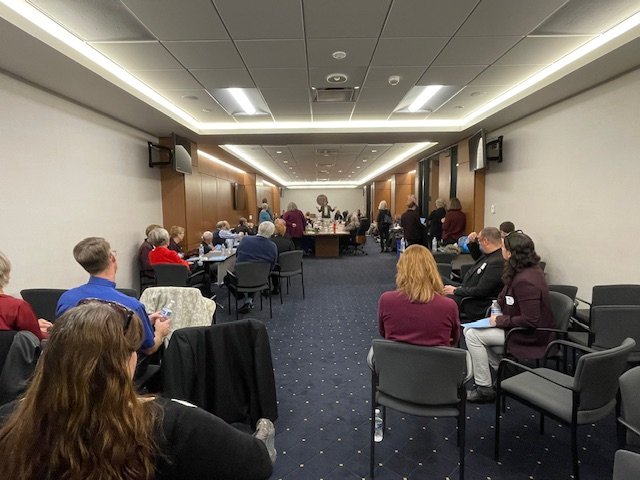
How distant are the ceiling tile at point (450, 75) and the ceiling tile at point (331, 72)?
2.39 feet

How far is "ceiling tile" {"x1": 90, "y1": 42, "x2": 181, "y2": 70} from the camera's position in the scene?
3275 mm

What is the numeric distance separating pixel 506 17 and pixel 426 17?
65cm

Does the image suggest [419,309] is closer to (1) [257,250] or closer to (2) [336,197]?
(1) [257,250]

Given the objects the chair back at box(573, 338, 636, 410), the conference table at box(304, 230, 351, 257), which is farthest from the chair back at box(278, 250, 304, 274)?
the conference table at box(304, 230, 351, 257)

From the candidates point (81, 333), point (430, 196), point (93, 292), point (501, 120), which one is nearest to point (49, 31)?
point (93, 292)

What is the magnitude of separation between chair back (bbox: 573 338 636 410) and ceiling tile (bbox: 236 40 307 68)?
3109 mm

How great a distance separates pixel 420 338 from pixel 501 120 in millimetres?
4777

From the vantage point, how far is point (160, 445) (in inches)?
32.0

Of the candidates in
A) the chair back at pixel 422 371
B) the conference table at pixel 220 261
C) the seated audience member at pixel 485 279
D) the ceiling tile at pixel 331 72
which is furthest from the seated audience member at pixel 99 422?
the conference table at pixel 220 261

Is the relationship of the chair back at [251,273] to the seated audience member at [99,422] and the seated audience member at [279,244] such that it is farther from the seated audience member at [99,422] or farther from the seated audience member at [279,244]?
the seated audience member at [99,422]

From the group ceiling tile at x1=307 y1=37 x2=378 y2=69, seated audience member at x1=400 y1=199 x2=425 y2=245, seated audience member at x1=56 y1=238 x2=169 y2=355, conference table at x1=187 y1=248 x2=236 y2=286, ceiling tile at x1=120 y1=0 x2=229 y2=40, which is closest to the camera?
seated audience member at x1=56 y1=238 x2=169 y2=355

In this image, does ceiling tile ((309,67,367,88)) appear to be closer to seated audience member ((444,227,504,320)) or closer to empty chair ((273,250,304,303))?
seated audience member ((444,227,504,320))

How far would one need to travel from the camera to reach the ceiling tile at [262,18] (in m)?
2.60

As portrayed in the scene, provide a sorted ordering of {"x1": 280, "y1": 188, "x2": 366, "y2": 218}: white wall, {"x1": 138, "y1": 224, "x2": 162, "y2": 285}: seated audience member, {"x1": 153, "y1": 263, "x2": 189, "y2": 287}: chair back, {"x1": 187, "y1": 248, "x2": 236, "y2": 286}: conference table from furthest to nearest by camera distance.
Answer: {"x1": 280, "y1": 188, "x2": 366, "y2": 218}: white wall < {"x1": 138, "y1": 224, "x2": 162, "y2": 285}: seated audience member < {"x1": 187, "y1": 248, "x2": 236, "y2": 286}: conference table < {"x1": 153, "y1": 263, "x2": 189, "y2": 287}: chair back
